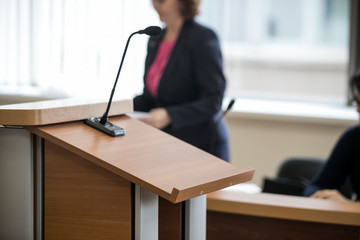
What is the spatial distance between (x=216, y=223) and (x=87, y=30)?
9.13ft

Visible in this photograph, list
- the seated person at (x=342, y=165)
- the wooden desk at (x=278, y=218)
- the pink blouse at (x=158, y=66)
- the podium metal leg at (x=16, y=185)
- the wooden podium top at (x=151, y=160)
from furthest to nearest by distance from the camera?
the pink blouse at (x=158, y=66)
the seated person at (x=342, y=165)
the wooden desk at (x=278, y=218)
the podium metal leg at (x=16, y=185)
the wooden podium top at (x=151, y=160)

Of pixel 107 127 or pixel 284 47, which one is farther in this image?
pixel 284 47

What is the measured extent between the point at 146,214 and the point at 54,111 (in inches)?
13.1

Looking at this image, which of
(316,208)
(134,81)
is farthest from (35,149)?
(134,81)

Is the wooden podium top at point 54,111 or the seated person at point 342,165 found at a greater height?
the wooden podium top at point 54,111

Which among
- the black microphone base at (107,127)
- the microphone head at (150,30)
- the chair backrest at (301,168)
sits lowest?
the chair backrest at (301,168)

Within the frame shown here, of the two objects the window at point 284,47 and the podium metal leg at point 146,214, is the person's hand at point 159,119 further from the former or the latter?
the window at point 284,47

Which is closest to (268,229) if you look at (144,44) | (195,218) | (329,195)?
(329,195)

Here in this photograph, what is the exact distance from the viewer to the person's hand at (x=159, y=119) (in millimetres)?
2317

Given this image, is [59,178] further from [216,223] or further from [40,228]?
[216,223]

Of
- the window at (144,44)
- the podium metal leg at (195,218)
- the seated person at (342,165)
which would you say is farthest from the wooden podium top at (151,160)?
the window at (144,44)

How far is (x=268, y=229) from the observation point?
1.94 m

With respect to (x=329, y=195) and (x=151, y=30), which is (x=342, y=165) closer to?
(x=329, y=195)

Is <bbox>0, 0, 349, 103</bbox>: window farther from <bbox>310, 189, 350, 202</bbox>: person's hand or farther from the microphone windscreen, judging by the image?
the microphone windscreen
